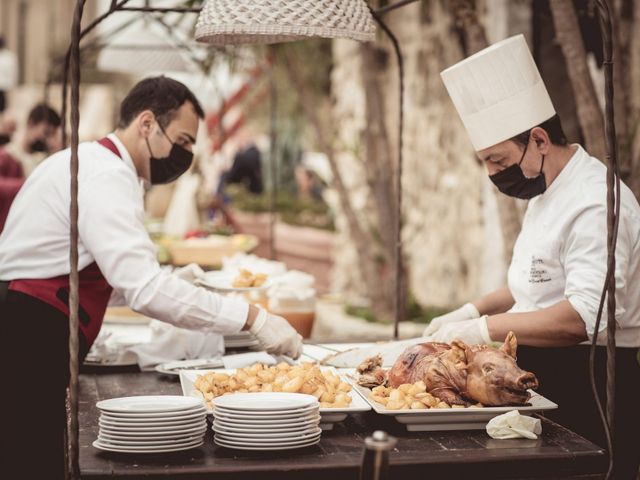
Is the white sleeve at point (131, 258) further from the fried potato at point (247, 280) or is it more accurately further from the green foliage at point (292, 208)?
the green foliage at point (292, 208)

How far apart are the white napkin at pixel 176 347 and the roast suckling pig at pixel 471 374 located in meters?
1.05

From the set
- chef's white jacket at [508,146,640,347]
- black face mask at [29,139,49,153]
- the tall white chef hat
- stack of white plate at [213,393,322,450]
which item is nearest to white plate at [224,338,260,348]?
chef's white jacket at [508,146,640,347]

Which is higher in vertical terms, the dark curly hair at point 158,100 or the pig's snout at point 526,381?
the dark curly hair at point 158,100

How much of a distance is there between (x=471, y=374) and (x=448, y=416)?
0.12 metres

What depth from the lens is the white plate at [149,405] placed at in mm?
2240

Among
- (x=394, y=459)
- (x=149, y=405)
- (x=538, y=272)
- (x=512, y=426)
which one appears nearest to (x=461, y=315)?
(x=538, y=272)

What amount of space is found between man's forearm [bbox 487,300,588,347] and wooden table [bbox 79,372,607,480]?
0.45 m

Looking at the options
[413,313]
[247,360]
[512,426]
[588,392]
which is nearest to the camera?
[512,426]

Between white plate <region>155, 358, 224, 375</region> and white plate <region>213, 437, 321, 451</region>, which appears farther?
white plate <region>155, 358, 224, 375</region>

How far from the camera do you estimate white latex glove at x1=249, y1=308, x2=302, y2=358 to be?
3156 mm

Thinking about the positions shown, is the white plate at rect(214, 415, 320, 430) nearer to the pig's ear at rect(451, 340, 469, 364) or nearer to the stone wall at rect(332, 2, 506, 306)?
the pig's ear at rect(451, 340, 469, 364)

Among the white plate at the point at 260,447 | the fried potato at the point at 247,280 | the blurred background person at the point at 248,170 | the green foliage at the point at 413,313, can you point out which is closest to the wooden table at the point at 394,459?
the white plate at the point at 260,447

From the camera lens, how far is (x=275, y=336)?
3154 millimetres

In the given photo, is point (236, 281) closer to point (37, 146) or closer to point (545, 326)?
point (545, 326)
